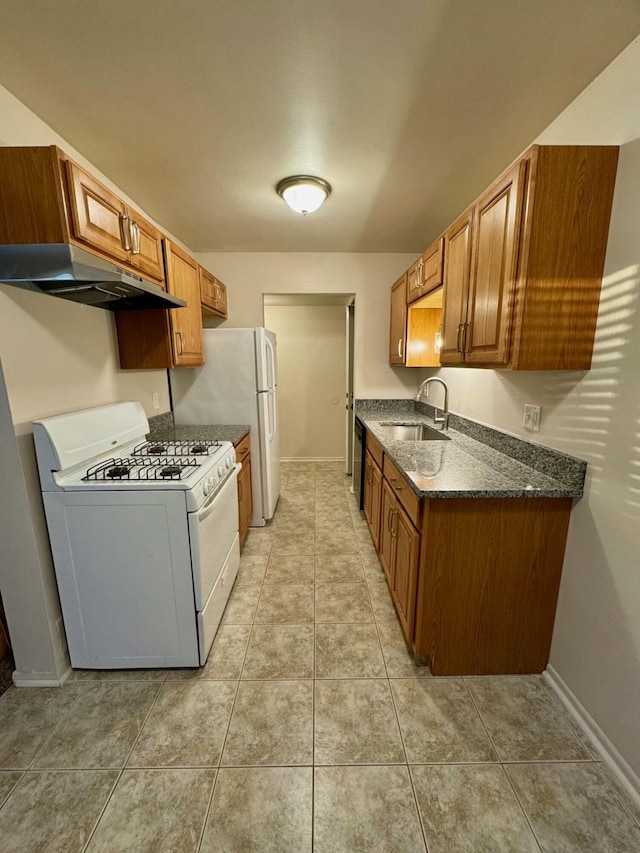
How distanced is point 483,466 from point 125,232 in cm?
210

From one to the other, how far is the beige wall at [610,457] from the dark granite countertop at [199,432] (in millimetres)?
1891

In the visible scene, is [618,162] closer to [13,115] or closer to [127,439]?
[13,115]

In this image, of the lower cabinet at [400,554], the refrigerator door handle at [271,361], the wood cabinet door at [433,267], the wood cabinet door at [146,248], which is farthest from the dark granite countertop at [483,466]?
the wood cabinet door at [146,248]

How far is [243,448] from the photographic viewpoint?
103 inches

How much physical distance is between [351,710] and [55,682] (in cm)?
133

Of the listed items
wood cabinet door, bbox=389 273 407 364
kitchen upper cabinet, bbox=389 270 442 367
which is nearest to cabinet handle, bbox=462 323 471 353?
kitchen upper cabinet, bbox=389 270 442 367

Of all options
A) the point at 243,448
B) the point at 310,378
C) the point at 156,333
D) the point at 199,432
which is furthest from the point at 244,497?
the point at 310,378

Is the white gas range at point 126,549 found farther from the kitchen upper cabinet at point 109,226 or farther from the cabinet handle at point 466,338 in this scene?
the cabinet handle at point 466,338

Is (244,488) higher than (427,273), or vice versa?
(427,273)

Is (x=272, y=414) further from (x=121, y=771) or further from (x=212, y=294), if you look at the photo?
(x=121, y=771)

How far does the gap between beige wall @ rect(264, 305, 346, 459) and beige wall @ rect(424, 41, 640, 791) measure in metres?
3.36

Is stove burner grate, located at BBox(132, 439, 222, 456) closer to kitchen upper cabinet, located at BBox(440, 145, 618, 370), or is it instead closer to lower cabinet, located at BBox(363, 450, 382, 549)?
lower cabinet, located at BBox(363, 450, 382, 549)

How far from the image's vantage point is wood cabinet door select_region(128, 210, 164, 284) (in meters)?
1.68

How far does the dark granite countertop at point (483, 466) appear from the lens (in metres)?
1.33
